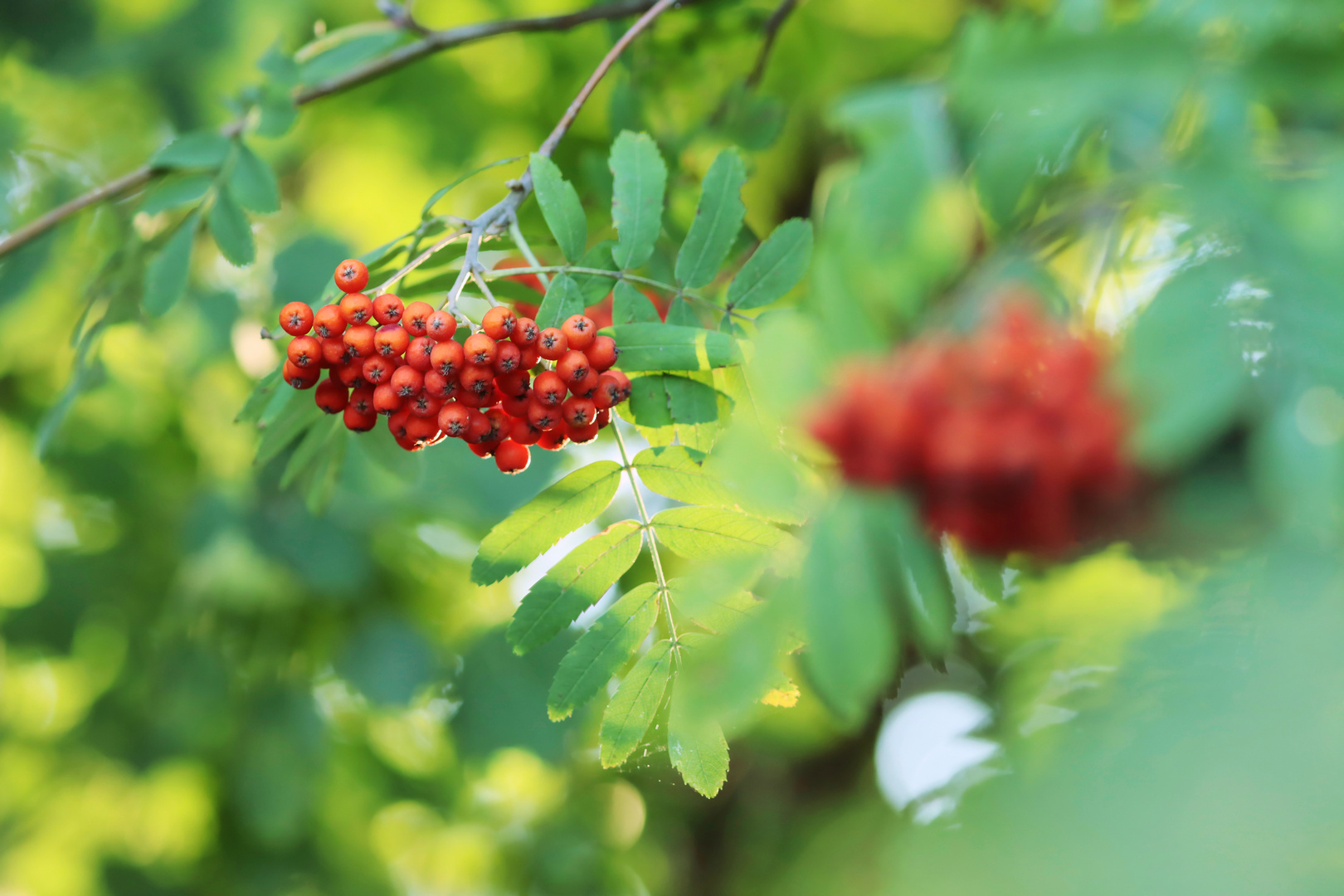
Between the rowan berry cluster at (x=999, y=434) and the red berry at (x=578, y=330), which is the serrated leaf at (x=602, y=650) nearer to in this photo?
the red berry at (x=578, y=330)


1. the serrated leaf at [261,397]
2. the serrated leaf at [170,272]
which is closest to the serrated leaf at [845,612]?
the serrated leaf at [261,397]

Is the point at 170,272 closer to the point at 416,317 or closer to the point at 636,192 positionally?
the point at 416,317

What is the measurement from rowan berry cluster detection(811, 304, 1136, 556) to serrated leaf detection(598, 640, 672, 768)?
0.63 meters

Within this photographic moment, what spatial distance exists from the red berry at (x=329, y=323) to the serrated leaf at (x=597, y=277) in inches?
12.0

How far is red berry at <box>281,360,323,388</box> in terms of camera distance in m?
1.06

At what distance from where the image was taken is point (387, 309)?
1.03 m

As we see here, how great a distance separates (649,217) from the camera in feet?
3.76

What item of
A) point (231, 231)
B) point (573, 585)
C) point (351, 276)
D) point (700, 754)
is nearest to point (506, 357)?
point (351, 276)

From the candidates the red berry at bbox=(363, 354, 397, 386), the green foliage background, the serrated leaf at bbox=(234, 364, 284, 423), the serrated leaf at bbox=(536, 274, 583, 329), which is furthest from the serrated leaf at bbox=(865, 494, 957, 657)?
the serrated leaf at bbox=(234, 364, 284, 423)

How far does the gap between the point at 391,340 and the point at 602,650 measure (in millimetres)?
492

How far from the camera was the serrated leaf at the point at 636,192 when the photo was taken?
114cm

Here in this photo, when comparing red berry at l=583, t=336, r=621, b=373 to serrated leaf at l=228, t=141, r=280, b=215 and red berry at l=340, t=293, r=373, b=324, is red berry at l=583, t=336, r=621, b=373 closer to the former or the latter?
red berry at l=340, t=293, r=373, b=324

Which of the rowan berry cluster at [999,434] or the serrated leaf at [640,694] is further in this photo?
the serrated leaf at [640,694]

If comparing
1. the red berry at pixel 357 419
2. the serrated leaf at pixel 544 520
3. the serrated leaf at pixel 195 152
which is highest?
the serrated leaf at pixel 195 152
